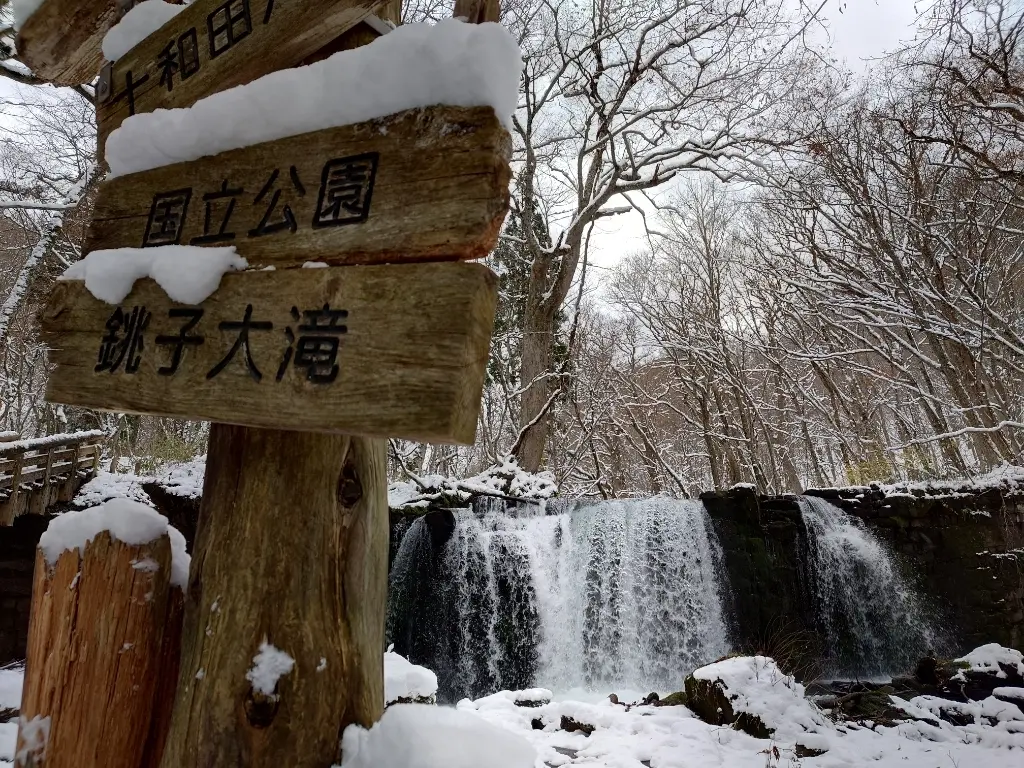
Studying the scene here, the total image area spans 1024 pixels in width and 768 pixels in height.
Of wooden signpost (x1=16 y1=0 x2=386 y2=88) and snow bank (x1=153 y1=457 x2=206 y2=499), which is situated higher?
snow bank (x1=153 y1=457 x2=206 y2=499)

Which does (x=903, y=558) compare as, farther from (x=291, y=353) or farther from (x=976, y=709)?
(x=291, y=353)

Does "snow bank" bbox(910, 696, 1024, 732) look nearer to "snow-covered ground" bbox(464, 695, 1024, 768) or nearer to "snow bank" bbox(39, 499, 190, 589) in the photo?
"snow-covered ground" bbox(464, 695, 1024, 768)

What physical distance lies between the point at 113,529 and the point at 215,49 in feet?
3.86

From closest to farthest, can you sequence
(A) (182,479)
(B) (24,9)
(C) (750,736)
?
(B) (24,9) → (C) (750,736) → (A) (182,479)

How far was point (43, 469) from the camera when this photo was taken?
8.91 metres

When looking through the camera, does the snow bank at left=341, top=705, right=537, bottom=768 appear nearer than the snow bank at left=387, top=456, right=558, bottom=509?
Yes

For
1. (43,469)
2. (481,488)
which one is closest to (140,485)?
(43,469)

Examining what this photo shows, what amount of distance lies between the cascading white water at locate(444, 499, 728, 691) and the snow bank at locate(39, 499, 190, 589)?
697 cm

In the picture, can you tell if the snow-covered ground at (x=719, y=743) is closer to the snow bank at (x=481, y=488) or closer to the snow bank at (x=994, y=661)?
the snow bank at (x=994, y=661)

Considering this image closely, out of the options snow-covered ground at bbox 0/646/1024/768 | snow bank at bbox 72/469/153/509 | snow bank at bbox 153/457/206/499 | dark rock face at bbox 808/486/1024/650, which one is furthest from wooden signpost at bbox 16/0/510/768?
dark rock face at bbox 808/486/1024/650

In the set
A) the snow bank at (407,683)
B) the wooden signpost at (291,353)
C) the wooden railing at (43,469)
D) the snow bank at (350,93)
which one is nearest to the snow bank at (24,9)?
the wooden signpost at (291,353)

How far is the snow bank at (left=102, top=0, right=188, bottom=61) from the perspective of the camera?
154 centimetres

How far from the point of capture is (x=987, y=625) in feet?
28.2

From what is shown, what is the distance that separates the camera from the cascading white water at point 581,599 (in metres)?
7.67
